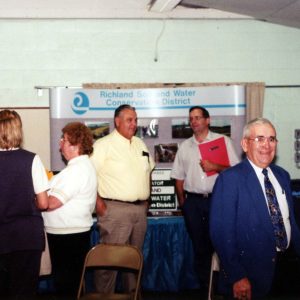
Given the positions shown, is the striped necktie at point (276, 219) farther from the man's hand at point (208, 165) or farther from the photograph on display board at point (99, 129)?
the photograph on display board at point (99, 129)

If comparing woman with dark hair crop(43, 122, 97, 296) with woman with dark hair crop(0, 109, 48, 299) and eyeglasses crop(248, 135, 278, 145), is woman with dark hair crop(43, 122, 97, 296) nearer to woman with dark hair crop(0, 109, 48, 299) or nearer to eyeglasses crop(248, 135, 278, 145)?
woman with dark hair crop(0, 109, 48, 299)

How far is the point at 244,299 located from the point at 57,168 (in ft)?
10.4

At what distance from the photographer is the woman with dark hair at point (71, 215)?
298 cm

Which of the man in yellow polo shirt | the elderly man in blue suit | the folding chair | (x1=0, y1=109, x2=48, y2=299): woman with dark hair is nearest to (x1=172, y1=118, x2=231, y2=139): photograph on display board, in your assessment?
the man in yellow polo shirt

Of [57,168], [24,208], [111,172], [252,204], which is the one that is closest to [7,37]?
[57,168]

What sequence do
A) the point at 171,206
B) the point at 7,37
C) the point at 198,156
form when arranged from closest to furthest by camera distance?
the point at 198,156, the point at 171,206, the point at 7,37

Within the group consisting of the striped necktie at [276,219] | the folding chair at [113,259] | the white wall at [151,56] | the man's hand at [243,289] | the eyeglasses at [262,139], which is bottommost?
the folding chair at [113,259]

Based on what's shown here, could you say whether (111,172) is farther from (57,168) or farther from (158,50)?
(158,50)

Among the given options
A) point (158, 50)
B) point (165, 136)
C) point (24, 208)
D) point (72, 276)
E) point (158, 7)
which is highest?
point (158, 7)

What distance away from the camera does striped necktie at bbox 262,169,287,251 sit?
226cm

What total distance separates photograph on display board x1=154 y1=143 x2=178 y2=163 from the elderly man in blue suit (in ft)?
8.93

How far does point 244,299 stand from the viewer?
2145 mm

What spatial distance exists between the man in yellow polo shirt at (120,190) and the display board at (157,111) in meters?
1.18

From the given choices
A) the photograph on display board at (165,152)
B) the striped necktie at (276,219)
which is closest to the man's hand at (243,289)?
the striped necktie at (276,219)
